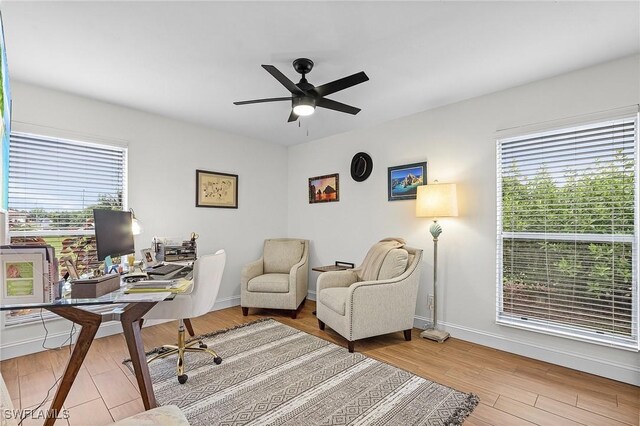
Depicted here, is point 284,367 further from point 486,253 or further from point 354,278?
point 486,253

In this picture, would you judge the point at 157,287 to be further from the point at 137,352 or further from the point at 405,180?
the point at 405,180

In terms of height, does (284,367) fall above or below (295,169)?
below

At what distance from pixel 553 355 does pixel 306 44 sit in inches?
125

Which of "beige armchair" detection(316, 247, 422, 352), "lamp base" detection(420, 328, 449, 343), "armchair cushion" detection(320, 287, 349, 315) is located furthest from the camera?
"lamp base" detection(420, 328, 449, 343)

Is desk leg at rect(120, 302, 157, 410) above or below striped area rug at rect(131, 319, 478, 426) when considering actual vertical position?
above

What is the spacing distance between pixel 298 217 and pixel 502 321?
3024 mm

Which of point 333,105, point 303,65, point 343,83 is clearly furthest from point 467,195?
point 303,65

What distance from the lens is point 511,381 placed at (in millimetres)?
2318

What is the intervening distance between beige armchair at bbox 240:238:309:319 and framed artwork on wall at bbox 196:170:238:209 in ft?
2.75

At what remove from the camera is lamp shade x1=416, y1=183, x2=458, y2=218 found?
2957mm

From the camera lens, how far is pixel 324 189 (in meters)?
4.50

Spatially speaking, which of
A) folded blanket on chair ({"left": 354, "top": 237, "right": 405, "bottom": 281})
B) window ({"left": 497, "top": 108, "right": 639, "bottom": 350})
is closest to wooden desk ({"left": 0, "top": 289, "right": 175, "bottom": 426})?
folded blanket on chair ({"left": 354, "top": 237, "right": 405, "bottom": 281})

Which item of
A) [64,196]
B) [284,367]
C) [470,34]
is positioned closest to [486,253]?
[470,34]

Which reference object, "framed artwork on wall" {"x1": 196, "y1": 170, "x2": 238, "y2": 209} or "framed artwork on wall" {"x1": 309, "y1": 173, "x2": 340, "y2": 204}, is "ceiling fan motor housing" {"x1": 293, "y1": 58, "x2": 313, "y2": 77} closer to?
"framed artwork on wall" {"x1": 309, "y1": 173, "x2": 340, "y2": 204}
